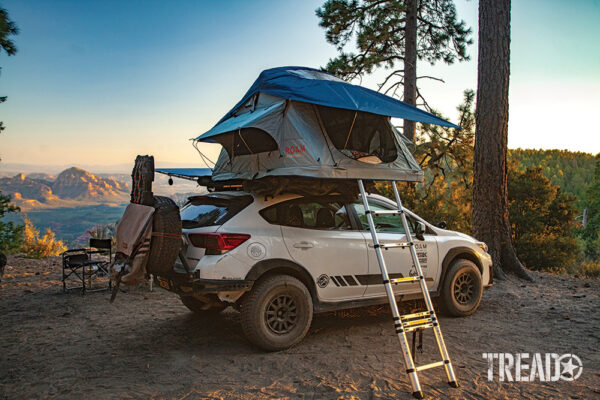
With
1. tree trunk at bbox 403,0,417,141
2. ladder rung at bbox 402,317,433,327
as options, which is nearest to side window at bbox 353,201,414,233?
ladder rung at bbox 402,317,433,327

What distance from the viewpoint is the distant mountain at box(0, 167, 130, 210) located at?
7162 cm

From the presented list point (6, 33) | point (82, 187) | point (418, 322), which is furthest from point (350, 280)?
point (82, 187)

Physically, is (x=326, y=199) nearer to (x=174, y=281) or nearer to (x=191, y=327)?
(x=174, y=281)

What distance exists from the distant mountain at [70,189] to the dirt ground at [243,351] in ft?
234

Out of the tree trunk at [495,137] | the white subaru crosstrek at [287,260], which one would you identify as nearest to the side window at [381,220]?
the white subaru crosstrek at [287,260]

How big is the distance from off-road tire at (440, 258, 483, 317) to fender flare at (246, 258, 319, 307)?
6.75 ft

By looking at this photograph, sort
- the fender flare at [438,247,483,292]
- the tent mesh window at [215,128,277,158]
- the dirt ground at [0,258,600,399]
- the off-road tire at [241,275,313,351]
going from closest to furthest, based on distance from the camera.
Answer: the dirt ground at [0,258,600,399], the off-road tire at [241,275,313,351], the tent mesh window at [215,128,277,158], the fender flare at [438,247,483,292]

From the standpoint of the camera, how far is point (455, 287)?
558 centimetres

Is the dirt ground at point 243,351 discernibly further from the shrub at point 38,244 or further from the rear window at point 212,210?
the shrub at point 38,244

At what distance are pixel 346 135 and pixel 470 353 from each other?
8.75ft

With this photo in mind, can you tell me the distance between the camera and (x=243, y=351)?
14.0 ft

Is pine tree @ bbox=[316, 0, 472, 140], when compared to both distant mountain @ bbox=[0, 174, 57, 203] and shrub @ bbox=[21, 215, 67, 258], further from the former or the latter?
distant mountain @ bbox=[0, 174, 57, 203]

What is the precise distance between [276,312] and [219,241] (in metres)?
0.95

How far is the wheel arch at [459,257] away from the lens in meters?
5.44
